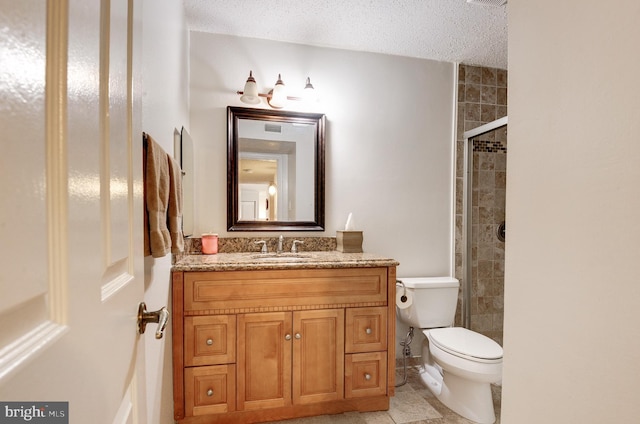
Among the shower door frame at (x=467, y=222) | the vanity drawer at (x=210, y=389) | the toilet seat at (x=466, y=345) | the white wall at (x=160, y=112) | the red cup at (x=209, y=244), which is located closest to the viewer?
the white wall at (x=160, y=112)

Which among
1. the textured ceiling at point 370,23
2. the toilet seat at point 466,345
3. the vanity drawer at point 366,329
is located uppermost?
the textured ceiling at point 370,23

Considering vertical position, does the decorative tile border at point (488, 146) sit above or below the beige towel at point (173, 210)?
above

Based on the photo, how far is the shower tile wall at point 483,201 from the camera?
2.51m

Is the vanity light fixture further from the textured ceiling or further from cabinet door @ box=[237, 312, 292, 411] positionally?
cabinet door @ box=[237, 312, 292, 411]

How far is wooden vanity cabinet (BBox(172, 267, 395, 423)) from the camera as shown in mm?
1607

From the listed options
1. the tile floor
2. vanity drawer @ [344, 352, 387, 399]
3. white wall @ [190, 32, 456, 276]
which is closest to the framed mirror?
white wall @ [190, 32, 456, 276]

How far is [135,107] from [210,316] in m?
1.29

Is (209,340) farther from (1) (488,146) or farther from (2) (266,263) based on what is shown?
(1) (488,146)

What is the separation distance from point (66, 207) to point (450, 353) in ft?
6.59

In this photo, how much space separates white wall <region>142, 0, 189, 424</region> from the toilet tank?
150cm

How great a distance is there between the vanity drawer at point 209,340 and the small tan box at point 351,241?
2.96 ft

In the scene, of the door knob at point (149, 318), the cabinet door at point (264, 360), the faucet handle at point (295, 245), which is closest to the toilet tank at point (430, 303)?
the faucet handle at point (295, 245)

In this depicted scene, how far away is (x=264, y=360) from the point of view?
168cm

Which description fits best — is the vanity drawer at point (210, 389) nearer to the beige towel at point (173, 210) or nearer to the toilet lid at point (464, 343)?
the beige towel at point (173, 210)
